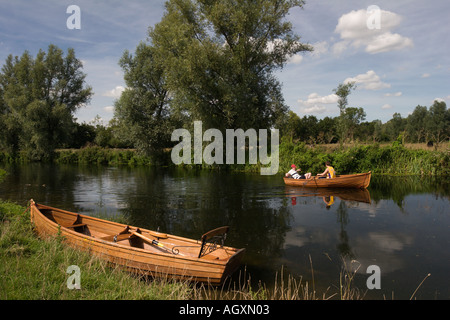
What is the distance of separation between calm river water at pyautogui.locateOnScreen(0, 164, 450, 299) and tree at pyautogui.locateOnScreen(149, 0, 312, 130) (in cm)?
736

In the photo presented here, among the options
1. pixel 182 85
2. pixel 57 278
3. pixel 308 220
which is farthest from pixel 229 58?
pixel 57 278

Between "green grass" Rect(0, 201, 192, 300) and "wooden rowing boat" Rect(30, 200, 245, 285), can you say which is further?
"wooden rowing boat" Rect(30, 200, 245, 285)

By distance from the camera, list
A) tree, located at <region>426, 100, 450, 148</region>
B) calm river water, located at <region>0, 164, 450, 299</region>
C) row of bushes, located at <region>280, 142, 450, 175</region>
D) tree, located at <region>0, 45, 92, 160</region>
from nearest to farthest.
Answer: calm river water, located at <region>0, 164, 450, 299</region>, row of bushes, located at <region>280, 142, 450, 175</region>, tree, located at <region>0, 45, 92, 160</region>, tree, located at <region>426, 100, 450, 148</region>

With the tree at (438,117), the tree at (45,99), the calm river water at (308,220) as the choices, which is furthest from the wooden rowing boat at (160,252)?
the tree at (438,117)

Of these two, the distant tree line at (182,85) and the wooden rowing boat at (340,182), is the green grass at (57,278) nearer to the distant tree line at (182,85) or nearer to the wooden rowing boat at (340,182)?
the wooden rowing boat at (340,182)

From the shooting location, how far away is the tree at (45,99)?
3831cm

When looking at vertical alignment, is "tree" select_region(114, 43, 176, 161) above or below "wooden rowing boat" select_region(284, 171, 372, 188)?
above

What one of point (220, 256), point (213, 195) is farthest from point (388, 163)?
point (220, 256)

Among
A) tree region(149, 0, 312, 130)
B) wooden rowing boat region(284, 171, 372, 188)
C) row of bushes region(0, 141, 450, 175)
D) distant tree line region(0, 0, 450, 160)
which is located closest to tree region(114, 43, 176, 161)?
distant tree line region(0, 0, 450, 160)

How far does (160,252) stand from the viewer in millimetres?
6500

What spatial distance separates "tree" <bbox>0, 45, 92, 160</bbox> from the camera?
126 ft

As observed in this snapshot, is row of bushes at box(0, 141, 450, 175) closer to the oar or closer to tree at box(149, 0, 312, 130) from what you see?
tree at box(149, 0, 312, 130)

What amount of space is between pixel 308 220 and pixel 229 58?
17.9 metres

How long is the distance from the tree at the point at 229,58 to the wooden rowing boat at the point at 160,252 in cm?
1807
